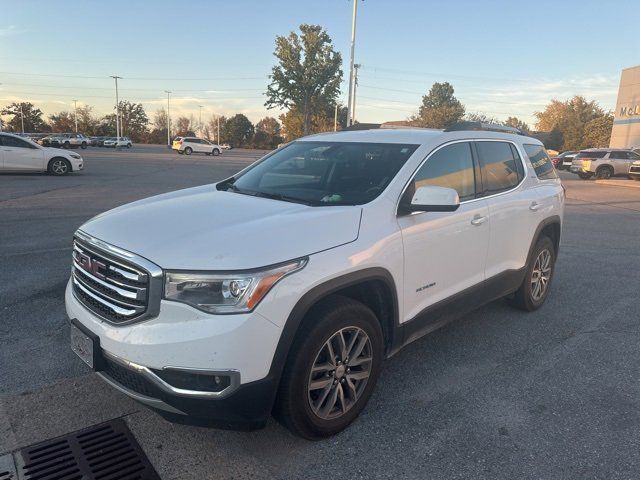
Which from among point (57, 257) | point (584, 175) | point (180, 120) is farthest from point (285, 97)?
point (57, 257)

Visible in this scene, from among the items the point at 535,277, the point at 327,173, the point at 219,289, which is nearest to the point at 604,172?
the point at 535,277

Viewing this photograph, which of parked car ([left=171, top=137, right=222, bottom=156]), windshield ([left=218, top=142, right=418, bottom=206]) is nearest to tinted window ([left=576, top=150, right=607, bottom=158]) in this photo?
windshield ([left=218, top=142, right=418, bottom=206])

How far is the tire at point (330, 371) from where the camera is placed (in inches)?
101

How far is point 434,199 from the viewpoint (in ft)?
10.1

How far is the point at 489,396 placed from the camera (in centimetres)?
342

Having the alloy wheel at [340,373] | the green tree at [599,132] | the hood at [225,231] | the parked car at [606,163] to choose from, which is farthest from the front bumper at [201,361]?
the green tree at [599,132]

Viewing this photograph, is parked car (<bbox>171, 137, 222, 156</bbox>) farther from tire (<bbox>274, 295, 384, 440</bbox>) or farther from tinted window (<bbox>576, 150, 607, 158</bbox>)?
tire (<bbox>274, 295, 384, 440</bbox>)

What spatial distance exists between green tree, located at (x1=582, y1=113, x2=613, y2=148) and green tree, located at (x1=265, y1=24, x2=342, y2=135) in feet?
115

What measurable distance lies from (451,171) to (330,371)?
1.90 m

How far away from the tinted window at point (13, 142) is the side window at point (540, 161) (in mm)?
17168

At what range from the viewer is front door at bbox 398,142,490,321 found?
3238 millimetres

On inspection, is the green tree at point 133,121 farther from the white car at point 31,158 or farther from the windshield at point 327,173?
the windshield at point 327,173

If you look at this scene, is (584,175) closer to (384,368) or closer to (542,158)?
(542,158)

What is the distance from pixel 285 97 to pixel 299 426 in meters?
70.5
